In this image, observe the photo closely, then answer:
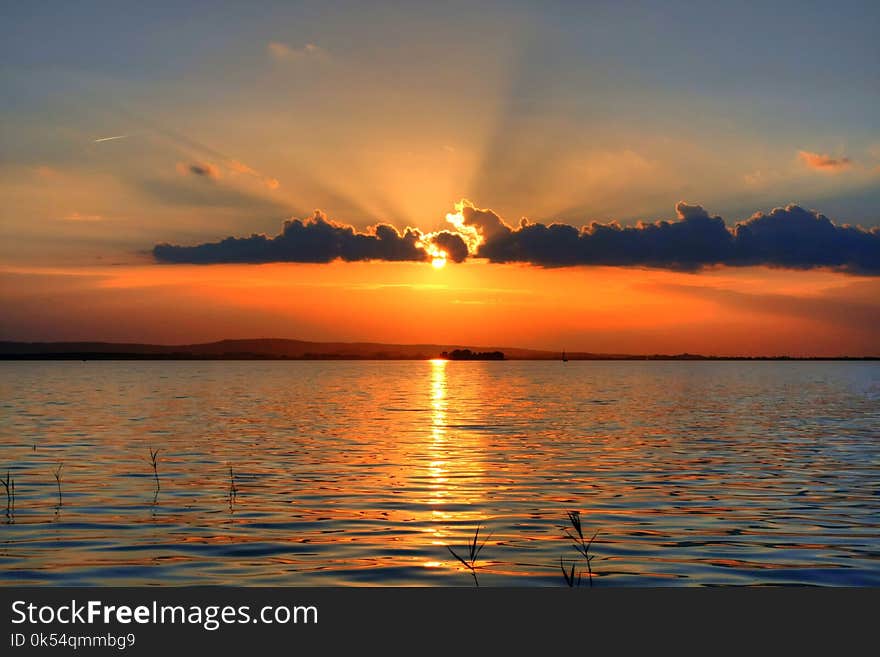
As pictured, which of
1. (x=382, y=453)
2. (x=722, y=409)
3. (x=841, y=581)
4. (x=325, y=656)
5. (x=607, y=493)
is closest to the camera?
(x=325, y=656)

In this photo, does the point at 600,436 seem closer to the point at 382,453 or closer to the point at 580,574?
the point at 382,453

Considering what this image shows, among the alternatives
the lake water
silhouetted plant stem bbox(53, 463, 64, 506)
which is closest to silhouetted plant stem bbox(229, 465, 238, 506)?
the lake water

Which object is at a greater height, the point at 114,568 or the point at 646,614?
the point at 646,614

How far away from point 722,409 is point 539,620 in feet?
239

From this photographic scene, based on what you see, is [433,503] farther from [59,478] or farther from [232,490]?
[59,478]

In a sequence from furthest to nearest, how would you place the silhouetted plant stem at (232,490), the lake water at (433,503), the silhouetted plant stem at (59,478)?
the silhouetted plant stem at (59,478) < the silhouetted plant stem at (232,490) < the lake water at (433,503)

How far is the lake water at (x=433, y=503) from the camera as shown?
21531 millimetres

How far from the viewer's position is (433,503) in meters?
30.8

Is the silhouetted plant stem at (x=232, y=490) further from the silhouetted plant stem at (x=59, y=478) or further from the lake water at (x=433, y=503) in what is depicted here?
the silhouetted plant stem at (x=59, y=478)

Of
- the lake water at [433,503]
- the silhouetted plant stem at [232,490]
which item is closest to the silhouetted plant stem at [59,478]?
the lake water at [433,503]

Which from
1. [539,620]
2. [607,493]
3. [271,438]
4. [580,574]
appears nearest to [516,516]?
[607,493]

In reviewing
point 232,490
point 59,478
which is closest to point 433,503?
point 232,490

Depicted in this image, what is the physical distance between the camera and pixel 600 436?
56156 mm

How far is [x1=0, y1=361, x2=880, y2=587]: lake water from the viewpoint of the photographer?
21.5 meters
